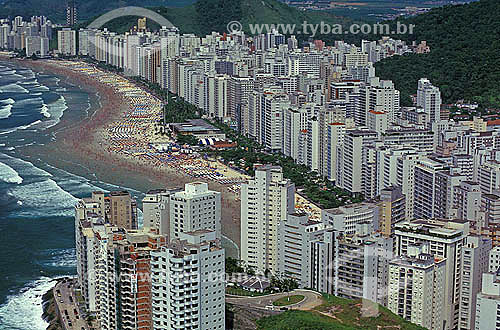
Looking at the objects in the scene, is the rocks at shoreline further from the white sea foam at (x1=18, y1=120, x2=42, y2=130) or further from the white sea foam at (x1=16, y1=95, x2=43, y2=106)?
the white sea foam at (x1=16, y1=95, x2=43, y2=106)

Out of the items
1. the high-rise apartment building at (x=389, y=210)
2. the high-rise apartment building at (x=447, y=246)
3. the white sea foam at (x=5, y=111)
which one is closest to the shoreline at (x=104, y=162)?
the white sea foam at (x=5, y=111)

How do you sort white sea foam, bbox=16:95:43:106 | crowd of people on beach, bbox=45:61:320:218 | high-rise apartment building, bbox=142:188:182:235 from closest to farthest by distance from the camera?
high-rise apartment building, bbox=142:188:182:235
crowd of people on beach, bbox=45:61:320:218
white sea foam, bbox=16:95:43:106

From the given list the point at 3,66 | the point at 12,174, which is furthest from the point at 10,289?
the point at 3,66

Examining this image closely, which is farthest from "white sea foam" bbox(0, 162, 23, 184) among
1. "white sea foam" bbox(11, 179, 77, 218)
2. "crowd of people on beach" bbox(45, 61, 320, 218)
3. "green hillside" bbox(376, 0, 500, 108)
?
"green hillside" bbox(376, 0, 500, 108)

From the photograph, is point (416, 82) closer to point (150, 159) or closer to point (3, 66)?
point (150, 159)

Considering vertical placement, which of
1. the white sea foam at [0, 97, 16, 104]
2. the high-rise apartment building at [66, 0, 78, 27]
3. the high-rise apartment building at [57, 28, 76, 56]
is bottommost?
the white sea foam at [0, 97, 16, 104]

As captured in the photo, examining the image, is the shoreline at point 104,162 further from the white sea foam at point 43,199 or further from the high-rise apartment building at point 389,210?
the high-rise apartment building at point 389,210
